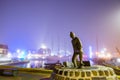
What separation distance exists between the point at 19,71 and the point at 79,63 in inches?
451

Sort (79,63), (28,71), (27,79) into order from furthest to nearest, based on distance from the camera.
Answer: (28,71), (27,79), (79,63)

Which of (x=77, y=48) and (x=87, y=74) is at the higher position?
(x=77, y=48)

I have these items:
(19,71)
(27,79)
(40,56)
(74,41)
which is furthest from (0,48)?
(40,56)

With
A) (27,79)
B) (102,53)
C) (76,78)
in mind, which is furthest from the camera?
(102,53)

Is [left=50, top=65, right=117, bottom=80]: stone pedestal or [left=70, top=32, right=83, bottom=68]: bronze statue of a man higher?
[left=70, top=32, right=83, bottom=68]: bronze statue of a man

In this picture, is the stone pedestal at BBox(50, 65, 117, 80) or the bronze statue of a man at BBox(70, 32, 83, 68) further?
the bronze statue of a man at BBox(70, 32, 83, 68)

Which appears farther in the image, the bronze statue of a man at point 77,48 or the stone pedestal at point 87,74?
the bronze statue of a man at point 77,48

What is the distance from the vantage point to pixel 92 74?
9.24 m

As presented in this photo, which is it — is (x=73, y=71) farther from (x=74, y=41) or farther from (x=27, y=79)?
(x=27, y=79)

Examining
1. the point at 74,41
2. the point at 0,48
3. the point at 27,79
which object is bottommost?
the point at 27,79

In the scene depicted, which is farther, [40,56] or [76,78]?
[40,56]

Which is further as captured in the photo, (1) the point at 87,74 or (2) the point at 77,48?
(2) the point at 77,48

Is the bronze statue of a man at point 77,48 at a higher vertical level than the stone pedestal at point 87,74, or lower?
higher

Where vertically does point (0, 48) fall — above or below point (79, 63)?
above
